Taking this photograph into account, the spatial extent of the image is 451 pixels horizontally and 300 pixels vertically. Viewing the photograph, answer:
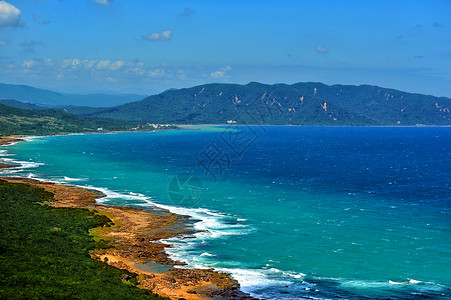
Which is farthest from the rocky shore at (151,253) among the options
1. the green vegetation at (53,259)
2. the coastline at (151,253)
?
the green vegetation at (53,259)

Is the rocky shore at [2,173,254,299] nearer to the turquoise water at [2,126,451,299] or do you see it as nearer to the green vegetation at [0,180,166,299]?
the green vegetation at [0,180,166,299]

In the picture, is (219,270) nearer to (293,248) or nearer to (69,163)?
(293,248)

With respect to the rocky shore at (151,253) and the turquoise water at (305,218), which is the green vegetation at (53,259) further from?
the turquoise water at (305,218)

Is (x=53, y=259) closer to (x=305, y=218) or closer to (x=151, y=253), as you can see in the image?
(x=151, y=253)

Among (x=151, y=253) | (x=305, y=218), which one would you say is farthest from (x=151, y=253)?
(x=305, y=218)

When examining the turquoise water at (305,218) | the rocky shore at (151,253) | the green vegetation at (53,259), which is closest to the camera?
the green vegetation at (53,259)

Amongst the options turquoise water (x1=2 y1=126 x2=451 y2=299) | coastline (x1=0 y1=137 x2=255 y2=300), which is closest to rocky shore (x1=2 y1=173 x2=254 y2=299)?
coastline (x1=0 y1=137 x2=255 y2=300)
